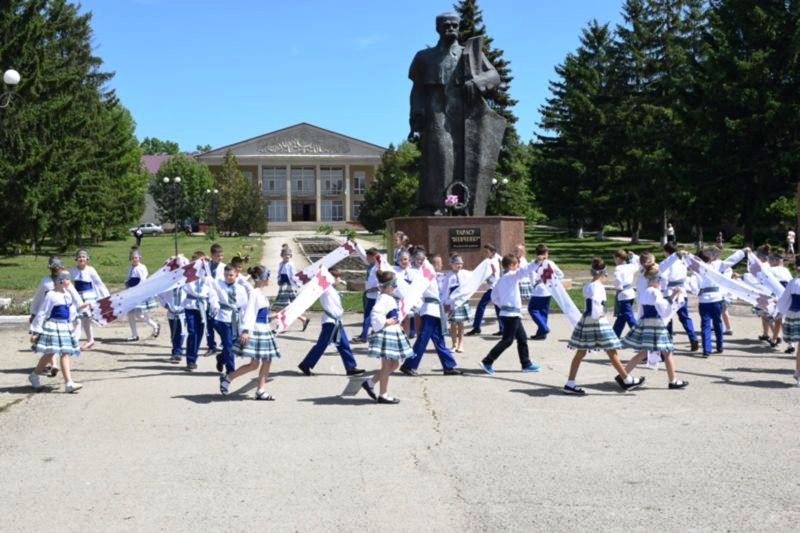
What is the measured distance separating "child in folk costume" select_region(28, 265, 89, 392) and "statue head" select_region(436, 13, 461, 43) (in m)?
11.8

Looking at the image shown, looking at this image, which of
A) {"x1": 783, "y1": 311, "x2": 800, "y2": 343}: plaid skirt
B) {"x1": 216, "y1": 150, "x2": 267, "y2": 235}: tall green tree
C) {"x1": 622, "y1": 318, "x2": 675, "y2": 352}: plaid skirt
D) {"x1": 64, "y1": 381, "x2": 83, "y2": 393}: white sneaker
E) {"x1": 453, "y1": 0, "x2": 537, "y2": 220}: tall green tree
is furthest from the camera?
{"x1": 216, "y1": 150, "x2": 267, "y2": 235}: tall green tree

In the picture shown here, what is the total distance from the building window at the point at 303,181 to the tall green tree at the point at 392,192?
40359mm

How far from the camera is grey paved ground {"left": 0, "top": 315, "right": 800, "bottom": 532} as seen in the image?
17.9 feet

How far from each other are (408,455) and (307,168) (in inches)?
4121

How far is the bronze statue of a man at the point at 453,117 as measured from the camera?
62.1 ft


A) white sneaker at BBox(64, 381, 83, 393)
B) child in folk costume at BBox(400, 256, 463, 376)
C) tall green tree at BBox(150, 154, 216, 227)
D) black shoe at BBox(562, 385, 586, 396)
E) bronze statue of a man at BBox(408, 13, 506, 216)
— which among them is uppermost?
tall green tree at BBox(150, 154, 216, 227)

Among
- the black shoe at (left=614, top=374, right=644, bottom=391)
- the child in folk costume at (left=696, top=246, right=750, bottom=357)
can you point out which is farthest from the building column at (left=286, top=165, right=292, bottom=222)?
the black shoe at (left=614, top=374, right=644, bottom=391)

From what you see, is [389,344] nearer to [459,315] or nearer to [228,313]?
[228,313]

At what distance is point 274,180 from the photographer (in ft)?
357

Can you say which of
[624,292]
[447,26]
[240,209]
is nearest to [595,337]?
[624,292]

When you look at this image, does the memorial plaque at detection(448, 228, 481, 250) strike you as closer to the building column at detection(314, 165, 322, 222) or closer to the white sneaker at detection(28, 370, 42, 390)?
the white sneaker at detection(28, 370, 42, 390)

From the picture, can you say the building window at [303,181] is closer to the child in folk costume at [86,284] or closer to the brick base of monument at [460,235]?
the brick base of monument at [460,235]

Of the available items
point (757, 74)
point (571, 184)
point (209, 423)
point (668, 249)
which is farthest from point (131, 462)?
point (571, 184)

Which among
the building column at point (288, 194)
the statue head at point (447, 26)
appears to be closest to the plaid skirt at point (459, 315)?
the statue head at point (447, 26)
